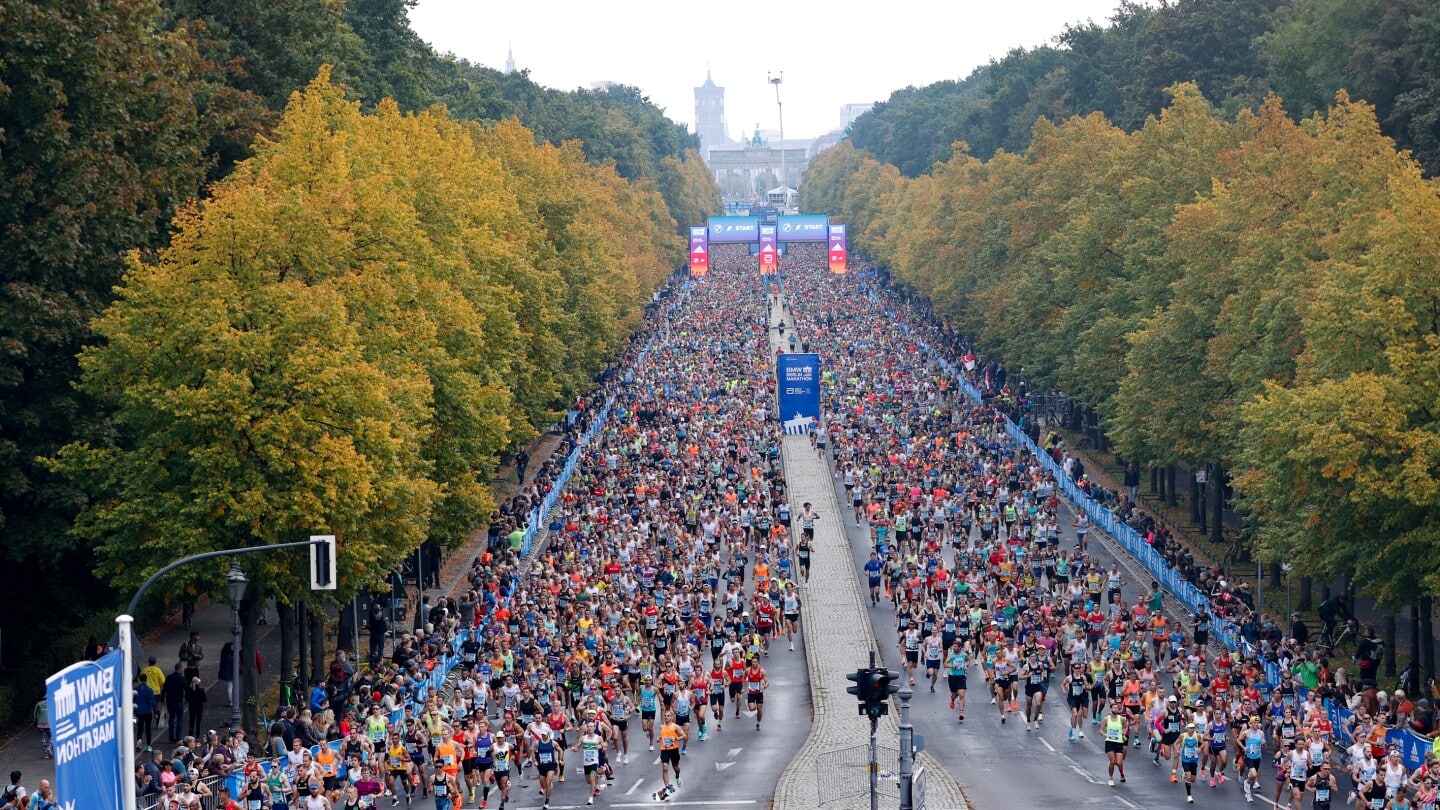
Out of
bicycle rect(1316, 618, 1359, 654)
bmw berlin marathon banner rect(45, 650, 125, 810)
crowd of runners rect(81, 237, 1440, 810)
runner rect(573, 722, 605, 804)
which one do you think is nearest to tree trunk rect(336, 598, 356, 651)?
crowd of runners rect(81, 237, 1440, 810)

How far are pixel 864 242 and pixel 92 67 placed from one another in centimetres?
13341

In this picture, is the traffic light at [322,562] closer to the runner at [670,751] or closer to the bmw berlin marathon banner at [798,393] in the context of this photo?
the runner at [670,751]

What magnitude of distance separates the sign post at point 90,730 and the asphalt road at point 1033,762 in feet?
52.4

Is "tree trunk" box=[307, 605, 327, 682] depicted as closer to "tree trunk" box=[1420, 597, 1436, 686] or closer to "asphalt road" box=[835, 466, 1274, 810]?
"asphalt road" box=[835, 466, 1274, 810]

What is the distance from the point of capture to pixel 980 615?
1750 inches

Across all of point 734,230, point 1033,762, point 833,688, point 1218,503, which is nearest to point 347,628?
point 833,688

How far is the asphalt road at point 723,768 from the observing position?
33.0 m

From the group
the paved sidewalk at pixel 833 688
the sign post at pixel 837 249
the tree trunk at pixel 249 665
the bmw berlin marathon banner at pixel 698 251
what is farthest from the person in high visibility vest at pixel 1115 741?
the bmw berlin marathon banner at pixel 698 251

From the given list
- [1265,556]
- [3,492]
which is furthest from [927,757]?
[3,492]

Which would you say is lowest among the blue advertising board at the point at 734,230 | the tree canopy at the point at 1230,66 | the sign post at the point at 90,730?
the sign post at the point at 90,730

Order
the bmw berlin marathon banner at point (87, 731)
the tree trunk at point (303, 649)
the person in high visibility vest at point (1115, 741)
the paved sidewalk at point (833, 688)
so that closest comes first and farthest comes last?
the bmw berlin marathon banner at point (87, 731) < the paved sidewalk at point (833, 688) < the person in high visibility vest at point (1115, 741) < the tree trunk at point (303, 649)

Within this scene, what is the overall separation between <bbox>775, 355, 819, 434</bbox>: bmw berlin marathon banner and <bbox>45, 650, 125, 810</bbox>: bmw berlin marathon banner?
4206 centimetres

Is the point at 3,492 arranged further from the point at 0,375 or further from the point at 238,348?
the point at 238,348

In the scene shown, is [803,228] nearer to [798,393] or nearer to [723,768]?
[798,393]
